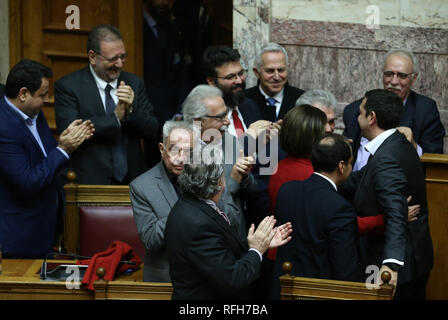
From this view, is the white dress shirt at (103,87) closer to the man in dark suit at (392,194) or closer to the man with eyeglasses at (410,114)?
the man with eyeglasses at (410,114)

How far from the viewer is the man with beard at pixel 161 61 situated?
21.4 feet

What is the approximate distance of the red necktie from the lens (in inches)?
200

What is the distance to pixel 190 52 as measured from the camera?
6930 millimetres

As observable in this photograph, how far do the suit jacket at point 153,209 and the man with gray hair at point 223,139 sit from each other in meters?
0.40

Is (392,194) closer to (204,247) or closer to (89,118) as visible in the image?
(204,247)

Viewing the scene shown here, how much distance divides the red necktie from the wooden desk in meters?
1.25

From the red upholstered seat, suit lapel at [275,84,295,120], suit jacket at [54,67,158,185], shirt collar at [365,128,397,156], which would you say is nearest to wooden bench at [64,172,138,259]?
the red upholstered seat

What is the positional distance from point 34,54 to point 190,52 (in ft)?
4.34

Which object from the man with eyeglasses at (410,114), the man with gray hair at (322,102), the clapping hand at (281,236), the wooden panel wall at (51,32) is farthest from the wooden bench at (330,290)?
the wooden panel wall at (51,32)

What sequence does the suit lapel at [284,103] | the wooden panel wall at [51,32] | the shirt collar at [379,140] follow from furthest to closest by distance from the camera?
the wooden panel wall at [51,32], the suit lapel at [284,103], the shirt collar at [379,140]

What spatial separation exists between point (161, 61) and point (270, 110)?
4.51 ft

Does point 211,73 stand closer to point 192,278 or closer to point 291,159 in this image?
point 291,159

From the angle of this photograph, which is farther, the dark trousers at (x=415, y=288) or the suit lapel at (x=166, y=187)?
the dark trousers at (x=415, y=288)

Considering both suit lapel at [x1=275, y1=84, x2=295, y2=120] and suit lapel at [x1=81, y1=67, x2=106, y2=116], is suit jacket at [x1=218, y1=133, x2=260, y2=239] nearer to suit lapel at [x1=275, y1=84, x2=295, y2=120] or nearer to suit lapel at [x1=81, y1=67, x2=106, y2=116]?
suit lapel at [x1=275, y1=84, x2=295, y2=120]
